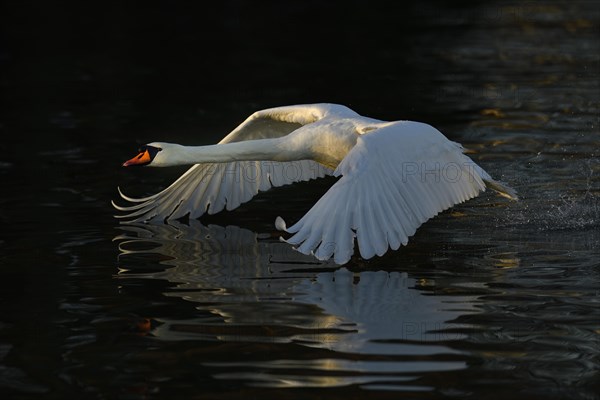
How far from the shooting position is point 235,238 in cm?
1077

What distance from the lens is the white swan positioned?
8.16m

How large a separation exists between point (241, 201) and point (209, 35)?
673 inches

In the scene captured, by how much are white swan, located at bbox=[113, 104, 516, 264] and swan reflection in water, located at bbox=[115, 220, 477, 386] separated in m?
0.40

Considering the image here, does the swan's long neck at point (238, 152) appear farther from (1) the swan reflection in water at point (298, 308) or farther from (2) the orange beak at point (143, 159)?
(1) the swan reflection in water at point (298, 308)

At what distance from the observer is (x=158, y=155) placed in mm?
10117

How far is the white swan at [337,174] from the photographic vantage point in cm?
816

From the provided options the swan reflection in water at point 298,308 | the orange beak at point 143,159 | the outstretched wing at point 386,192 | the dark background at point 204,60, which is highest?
the dark background at point 204,60

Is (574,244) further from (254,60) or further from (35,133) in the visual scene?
(254,60)

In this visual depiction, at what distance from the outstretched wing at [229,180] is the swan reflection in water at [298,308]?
2.56 ft

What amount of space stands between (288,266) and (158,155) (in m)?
1.43

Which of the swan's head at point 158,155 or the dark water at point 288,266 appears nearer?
the dark water at point 288,266

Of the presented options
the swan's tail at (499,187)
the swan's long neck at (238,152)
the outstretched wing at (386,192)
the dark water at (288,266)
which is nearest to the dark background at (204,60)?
the dark water at (288,266)

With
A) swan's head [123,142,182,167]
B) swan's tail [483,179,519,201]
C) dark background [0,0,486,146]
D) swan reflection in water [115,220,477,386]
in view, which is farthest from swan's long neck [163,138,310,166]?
dark background [0,0,486,146]

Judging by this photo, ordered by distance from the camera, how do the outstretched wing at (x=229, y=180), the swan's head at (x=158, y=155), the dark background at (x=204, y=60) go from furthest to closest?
the dark background at (x=204, y=60) < the outstretched wing at (x=229, y=180) < the swan's head at (x=158, y=155)
